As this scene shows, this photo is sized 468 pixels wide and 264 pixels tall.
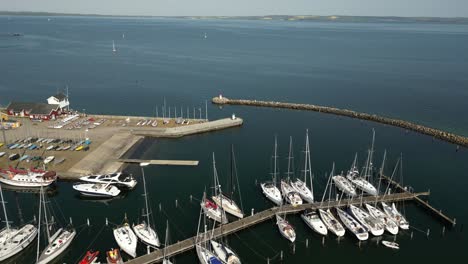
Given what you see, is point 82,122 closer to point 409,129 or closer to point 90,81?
point 90,81

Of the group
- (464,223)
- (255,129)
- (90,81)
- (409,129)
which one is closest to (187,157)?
(255,129)

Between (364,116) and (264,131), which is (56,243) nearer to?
(264,131)

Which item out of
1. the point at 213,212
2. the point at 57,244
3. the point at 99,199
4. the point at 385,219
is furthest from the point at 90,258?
the point at 385,219


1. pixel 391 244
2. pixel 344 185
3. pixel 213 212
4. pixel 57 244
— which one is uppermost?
pixel 213 212

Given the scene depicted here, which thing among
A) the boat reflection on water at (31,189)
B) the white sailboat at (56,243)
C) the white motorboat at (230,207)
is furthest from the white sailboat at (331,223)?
the boat reflection on water at (31,189)

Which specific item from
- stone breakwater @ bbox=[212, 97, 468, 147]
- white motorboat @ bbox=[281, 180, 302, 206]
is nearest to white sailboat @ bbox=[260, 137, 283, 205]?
white motorboat @ bbox=[281, 180, 302, 206]

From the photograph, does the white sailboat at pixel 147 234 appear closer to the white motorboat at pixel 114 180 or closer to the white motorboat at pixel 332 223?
the white motorboat at pixel 114 180
